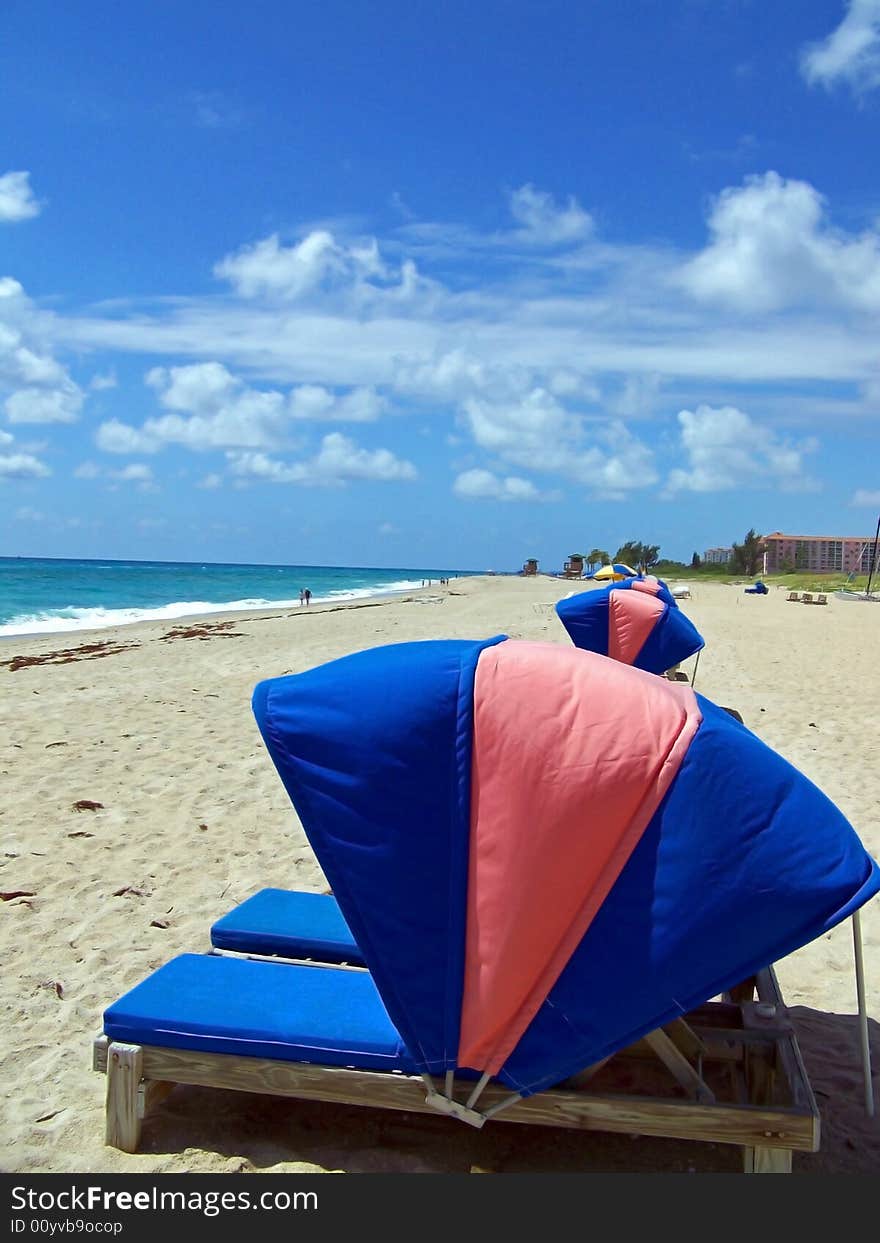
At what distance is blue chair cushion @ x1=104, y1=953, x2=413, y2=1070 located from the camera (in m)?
3.30

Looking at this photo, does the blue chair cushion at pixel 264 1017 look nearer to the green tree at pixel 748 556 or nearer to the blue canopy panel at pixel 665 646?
the blue canopy panel at pixel 665 646

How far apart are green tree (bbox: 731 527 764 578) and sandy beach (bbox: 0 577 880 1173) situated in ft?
306

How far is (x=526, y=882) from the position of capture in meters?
2.99

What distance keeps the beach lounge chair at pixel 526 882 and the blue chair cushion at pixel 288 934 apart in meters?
0.85

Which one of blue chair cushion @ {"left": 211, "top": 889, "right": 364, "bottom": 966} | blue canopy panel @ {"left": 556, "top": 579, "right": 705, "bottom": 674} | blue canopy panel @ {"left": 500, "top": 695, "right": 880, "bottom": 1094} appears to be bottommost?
blue chair cushion @ {"left": 211, "top": 889, "right": 364, "bottom": 966}

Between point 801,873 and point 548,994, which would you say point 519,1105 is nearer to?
point 548,994

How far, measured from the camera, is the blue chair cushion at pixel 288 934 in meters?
4.23

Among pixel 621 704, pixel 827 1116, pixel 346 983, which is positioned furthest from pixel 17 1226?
pixel 827 1116

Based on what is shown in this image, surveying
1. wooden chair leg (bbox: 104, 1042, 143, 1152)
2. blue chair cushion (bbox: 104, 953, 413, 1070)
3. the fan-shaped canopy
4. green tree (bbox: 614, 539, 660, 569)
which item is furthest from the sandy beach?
green tree (bbox: 614, 539, 660, 569)

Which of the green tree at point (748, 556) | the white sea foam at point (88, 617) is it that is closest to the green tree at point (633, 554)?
the green tree at point (748, 556)

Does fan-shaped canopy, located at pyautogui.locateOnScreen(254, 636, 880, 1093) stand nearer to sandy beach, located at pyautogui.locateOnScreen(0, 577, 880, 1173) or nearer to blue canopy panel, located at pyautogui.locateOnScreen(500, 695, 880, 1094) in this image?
blue canopy panel, located at pyautogui.locateOnScreen(500, 695, 880, 1094)

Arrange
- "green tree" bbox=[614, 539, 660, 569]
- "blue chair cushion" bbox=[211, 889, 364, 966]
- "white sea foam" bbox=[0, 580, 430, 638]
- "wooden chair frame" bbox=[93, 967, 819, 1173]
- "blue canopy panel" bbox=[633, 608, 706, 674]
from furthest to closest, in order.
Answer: "green tree" bbox=[614, 539, 660, 569]
"white sea foam" bbox=[0, 580, 430, 638]
"blue canopy panel" bbox=[633, 608, 706, 674]
"blue chair cushion" bbox=[211, 889, 364, 966]
"wooden chair frame" bbox=[93, 967, 819, 1173]

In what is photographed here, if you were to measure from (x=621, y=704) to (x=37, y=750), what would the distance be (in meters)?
7.27

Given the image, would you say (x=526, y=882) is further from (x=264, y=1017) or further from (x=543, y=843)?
(x=264, y=1017)
